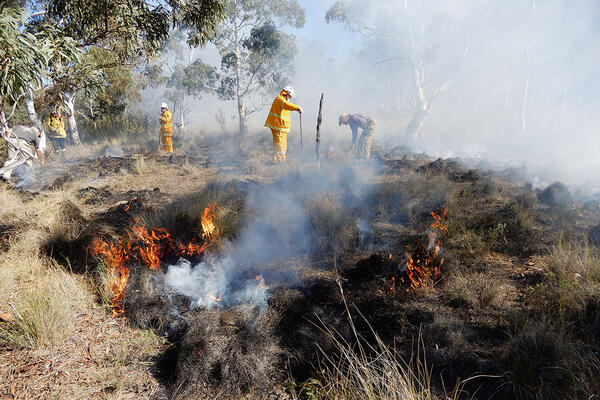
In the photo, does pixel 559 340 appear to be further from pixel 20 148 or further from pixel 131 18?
pixel 20 148

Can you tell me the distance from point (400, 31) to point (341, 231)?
14.0m

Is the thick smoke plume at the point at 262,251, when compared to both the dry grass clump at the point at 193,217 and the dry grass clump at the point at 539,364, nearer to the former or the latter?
the dry grass clump at the point at 193,217

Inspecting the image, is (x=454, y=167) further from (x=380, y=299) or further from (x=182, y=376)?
(x=182, y=376)

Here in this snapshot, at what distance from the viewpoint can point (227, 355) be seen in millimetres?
2459

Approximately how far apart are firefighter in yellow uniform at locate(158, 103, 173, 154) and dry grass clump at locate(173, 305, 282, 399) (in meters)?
9.45

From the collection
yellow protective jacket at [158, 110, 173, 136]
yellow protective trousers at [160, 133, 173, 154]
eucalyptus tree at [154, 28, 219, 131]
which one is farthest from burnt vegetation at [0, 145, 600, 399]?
eucalyptus tree at [154, 28, 219, 131]

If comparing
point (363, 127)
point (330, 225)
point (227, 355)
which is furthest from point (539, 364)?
point (363, 127)

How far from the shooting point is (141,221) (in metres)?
4.43

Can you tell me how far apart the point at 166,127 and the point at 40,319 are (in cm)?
952

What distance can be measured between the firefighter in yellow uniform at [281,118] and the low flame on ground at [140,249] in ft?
14.4

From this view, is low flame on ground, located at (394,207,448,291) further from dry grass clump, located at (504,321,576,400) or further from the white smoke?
the white smoke

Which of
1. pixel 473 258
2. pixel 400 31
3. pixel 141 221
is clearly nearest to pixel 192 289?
pixel 141 221

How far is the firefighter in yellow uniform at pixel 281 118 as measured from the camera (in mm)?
7663

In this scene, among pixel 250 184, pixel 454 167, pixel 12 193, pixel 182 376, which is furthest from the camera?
pixel 454 167
